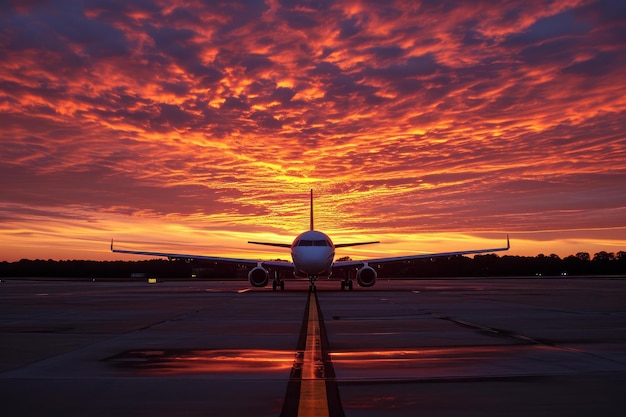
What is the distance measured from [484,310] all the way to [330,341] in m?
9.46

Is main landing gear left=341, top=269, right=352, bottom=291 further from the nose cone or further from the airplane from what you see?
the nose cone

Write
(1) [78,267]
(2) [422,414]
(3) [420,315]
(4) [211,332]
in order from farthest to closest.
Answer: (1) [78,267]
(3) [420,315]
(4) [211,332]
(2) [422,414]

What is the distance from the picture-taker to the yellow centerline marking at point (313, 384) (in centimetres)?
633

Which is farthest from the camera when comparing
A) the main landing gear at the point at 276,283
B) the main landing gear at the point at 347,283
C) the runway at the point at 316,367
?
the main landing gear at the point at 347,283

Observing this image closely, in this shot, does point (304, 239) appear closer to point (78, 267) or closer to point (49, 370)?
point (49, 370)

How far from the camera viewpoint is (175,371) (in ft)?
28.3

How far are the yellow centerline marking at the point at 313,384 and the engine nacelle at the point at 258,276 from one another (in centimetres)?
3128

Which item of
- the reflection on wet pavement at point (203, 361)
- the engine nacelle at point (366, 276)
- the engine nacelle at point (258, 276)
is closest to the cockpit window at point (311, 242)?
the engine nacelle at point (258, 276)

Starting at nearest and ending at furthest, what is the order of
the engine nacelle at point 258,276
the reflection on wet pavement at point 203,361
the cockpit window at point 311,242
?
the reflection on wet pavement at point 203,361 < the cockpit window at point 311,242 < the engine nacelle at point 258,276

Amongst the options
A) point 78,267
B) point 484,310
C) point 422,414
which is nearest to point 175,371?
point 422,414

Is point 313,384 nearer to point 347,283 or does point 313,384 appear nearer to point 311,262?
point 311,262

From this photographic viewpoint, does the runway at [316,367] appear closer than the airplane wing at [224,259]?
Yes

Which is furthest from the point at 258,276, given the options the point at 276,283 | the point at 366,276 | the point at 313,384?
the point at 313,384

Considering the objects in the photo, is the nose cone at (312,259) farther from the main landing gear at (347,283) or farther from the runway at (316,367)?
the runway at (316,367)
